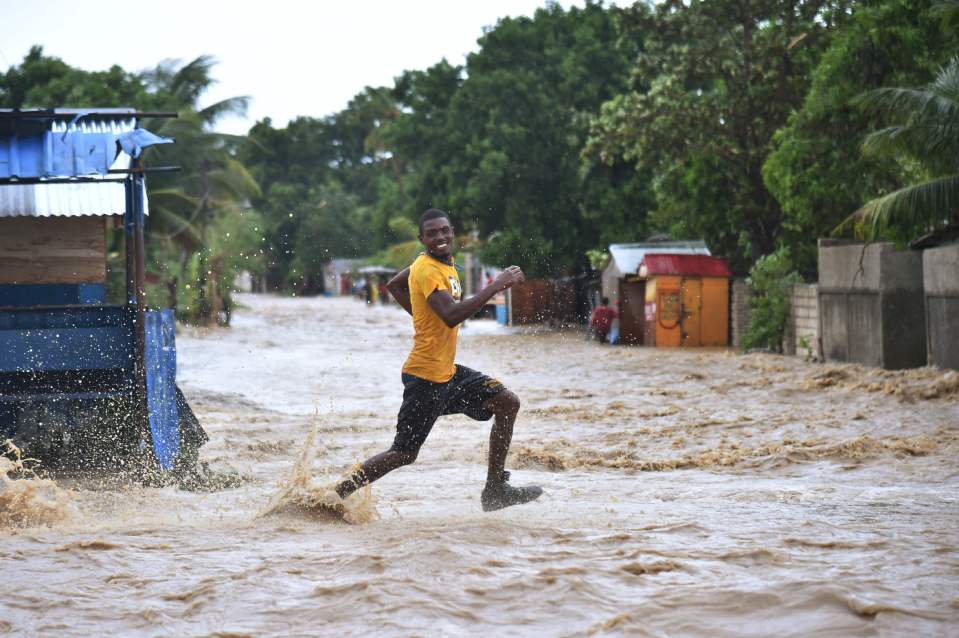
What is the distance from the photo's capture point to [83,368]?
8320mm

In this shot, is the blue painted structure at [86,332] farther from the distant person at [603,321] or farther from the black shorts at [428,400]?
the distant person at [603,321]

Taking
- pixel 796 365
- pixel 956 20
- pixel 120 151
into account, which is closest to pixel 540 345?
pixel 796 365

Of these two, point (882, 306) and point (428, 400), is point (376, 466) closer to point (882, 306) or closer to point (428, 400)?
point (428, 400)

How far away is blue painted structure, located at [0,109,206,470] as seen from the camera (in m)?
8.21

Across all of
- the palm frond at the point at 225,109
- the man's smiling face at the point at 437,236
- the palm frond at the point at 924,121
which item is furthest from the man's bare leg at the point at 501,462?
the palm frond at the point at 225,109

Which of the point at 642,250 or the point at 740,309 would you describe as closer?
the point at 740,309

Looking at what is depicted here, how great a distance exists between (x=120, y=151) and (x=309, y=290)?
89.9 metres

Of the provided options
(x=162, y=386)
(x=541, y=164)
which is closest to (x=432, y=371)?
(x=162, y=386)

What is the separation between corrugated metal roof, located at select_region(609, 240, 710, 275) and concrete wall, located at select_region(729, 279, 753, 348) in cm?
164

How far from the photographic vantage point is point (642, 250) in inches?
1093

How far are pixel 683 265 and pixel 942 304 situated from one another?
1083cm

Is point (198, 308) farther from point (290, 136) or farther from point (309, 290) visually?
point (309, 290)

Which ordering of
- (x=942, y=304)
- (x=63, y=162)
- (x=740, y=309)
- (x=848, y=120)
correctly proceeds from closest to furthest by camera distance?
(x=63, y=162) < (x=942, y=304) < (x=848, y=120) < (x=740, y=309)

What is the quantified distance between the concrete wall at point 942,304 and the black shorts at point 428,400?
954cm
